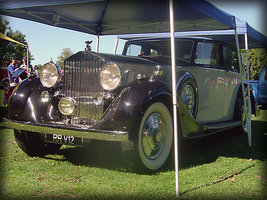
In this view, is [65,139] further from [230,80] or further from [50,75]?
[230,80]

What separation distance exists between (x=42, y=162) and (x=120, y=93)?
1.55m

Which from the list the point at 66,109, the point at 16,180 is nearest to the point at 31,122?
the point at 66,109

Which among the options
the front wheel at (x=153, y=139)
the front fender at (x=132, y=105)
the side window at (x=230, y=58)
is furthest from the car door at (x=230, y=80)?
the front fender at (x=132, y=105)

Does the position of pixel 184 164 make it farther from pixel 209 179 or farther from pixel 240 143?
pixel 240 143

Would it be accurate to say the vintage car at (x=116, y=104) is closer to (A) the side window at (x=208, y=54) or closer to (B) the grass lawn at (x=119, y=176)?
(A) the side window at (x=208, y=54)

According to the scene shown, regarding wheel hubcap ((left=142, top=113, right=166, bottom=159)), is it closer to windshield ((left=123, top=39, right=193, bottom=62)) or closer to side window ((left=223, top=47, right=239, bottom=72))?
windshield ((left=123, top=39, right=193, bottom=62))

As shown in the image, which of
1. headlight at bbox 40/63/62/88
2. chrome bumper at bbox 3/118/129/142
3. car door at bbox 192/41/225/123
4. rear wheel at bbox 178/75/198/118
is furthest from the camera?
car door at bbox 192/41/225/123

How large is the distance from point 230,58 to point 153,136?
10.5ft

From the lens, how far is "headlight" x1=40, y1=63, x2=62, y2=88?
3.93 metres

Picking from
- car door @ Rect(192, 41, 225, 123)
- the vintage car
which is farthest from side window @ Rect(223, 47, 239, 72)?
the vintage car

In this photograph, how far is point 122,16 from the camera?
5824mm

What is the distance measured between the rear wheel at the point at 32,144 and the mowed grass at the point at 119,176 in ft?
0.43

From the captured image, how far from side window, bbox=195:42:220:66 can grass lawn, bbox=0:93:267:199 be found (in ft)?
5.14

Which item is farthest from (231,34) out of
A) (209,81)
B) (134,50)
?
(134,50)
